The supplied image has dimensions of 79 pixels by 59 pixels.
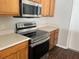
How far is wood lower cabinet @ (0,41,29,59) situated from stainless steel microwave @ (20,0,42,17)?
24.9 inches

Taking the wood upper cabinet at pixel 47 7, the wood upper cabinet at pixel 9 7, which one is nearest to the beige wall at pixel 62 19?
the wood upper cabinet at pixel 47 7

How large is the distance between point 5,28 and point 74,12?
2545mm

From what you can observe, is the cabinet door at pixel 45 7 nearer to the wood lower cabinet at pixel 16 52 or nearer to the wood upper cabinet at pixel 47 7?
the wood upper cabinet at pixel 47 7

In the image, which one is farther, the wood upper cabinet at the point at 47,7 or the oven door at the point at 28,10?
the wood upper cabinet at the point at 47,7

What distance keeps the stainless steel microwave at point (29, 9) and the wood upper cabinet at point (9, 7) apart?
108mm

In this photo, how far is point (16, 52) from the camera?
159cm

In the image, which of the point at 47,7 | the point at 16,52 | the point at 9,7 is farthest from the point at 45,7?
the point at 16,52

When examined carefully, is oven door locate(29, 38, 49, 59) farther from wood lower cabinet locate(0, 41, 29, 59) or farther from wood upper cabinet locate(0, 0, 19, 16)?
wood upper cabinet locate(0, 0, 19, 16)

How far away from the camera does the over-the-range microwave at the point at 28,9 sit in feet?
5.89

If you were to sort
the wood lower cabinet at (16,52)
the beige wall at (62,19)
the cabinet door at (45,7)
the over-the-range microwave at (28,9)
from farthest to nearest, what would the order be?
the beige wall at (62,19), the cabinet door at (45,7), the over-the-range microwave at (28,9), the wood lower cabinet at (16,52)

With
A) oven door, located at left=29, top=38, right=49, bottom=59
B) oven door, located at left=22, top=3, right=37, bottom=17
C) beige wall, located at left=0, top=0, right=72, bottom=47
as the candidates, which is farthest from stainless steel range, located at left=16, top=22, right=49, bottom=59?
beige wall, located at left=0, top=0, right=72, bottom=47

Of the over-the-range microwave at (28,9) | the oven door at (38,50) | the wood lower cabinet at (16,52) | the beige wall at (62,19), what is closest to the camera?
the wood lower cabinet at (16,52)

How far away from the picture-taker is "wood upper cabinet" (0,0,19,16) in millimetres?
1472

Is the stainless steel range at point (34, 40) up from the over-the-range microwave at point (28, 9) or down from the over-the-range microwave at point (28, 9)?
down
